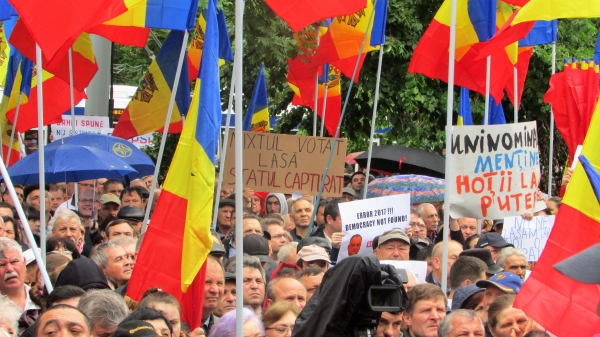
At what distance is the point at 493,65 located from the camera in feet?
35.0

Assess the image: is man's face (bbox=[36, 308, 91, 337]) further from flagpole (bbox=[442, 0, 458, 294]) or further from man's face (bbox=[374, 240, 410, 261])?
man's face (bbox=[374, 240, 410, 261])

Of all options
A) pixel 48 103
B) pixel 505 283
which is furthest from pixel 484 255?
pixel 48 103

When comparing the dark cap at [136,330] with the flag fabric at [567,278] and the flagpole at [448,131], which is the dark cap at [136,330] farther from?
the flagpole at [448,131]

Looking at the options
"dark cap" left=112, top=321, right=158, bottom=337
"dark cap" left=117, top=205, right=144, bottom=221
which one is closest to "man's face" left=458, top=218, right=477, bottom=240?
"dark cap" left=117, top=205, right=144, bottom=221

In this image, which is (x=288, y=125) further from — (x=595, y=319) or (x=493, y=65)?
(x=595, y=319)

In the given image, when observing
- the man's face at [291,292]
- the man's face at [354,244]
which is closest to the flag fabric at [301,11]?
the man's face at [291,292]

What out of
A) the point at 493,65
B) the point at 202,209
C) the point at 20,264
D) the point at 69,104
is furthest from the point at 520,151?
the point at 69,104

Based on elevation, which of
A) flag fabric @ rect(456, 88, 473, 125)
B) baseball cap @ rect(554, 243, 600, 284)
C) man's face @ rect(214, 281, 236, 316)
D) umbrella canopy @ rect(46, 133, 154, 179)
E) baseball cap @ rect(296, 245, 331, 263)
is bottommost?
man's face @ rect(214, 281, 236, 316)

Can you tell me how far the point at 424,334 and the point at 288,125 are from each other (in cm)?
1286

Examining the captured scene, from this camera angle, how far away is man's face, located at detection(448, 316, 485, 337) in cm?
550

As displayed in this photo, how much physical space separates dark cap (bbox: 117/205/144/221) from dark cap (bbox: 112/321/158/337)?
470 centimetres

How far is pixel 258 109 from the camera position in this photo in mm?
12891

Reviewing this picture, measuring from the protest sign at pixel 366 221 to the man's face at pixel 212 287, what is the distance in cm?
150

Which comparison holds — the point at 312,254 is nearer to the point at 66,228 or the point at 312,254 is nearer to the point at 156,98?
the point at 66,228
